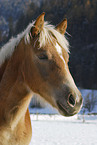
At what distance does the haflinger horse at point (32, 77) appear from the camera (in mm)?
2139

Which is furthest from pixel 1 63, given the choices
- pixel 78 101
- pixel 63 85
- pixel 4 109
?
pixel 78 101

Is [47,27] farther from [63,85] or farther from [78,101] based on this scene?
[78,101]

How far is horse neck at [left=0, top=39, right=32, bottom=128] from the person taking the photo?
2.48 metres

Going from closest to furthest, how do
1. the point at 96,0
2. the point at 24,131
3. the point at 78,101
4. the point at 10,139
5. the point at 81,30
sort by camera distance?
the point at 78,101
the point at 10,139
the point at 24,131
the point at 96,0
the point at 81,30

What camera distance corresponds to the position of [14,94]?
2.50 meters

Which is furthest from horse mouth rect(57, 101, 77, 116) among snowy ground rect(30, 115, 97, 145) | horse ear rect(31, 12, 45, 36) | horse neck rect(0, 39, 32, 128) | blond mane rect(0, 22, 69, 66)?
snowy ground rect(30, 115, 97, 145)

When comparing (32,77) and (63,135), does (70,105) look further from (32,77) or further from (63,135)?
(63,135)

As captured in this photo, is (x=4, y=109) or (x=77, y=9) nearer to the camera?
(x=4, y=109)

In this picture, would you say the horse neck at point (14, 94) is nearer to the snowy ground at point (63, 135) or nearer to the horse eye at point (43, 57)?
the horse eye at point (43, 57)

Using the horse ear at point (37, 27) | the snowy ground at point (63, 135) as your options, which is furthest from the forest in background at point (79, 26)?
the horse ear at point (37, 27)

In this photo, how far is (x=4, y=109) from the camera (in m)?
2.52

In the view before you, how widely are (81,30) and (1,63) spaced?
71975 mm

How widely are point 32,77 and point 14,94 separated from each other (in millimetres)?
346

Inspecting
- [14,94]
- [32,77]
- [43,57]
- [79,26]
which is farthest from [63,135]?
[79,26]
